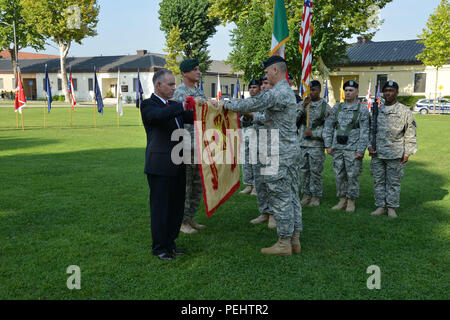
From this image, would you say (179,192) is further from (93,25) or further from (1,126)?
(93,25)

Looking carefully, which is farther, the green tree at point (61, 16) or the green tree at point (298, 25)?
the green tree at point (61, 16)

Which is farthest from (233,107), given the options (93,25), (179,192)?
(93,25)

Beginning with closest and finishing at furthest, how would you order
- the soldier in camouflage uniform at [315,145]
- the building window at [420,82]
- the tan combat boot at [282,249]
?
the tan combat boot at [282,249] < the soldier in camouflage uniform at [315,145] < the building window at [420,82]

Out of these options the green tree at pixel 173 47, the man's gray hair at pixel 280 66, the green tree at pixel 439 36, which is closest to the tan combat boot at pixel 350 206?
the man's gray hair at pixel 280 66

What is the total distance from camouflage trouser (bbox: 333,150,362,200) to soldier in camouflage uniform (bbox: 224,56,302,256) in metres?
2.33

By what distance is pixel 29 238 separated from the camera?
17.4 feet

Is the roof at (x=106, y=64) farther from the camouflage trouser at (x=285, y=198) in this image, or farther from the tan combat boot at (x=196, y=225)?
the camouflage trouser at (x=285, y=198)

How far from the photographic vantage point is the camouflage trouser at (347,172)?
6871 mm

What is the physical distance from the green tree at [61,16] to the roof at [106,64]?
579cm

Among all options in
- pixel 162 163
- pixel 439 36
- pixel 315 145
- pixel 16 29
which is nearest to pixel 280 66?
pixel 162 163

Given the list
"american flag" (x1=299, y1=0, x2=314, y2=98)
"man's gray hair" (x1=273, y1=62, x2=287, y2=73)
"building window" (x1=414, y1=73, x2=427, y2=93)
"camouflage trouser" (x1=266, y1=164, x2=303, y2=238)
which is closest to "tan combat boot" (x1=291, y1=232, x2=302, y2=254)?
"camouflage trouser" (x1=266, y1=164, x2=303, y2=238)

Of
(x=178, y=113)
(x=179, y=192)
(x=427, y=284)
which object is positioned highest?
(x=178, y=113)

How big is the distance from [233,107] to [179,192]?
4.06 feet

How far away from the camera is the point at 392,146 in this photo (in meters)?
6.62
